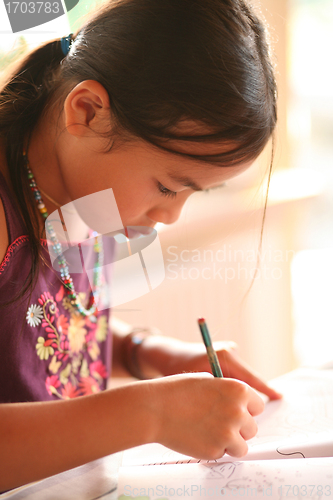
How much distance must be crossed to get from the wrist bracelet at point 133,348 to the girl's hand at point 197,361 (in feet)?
0.13

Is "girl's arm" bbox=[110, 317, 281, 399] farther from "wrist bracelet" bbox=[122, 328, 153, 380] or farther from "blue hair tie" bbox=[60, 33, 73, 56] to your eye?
"blue hair tie" bbox=[60, 33, 73, 56]

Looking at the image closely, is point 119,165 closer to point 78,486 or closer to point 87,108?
point 87,108

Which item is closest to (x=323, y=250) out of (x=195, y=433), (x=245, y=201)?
(x=245, y=201)

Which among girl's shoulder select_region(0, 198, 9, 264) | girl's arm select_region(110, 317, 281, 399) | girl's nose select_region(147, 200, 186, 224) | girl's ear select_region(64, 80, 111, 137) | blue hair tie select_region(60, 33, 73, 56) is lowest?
girl's arm select_region(110, 317, 281, 399)

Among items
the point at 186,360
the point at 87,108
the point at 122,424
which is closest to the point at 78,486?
the point at 122,424

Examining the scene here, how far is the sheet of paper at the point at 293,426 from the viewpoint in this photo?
12.5 inches

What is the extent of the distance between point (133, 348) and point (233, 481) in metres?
0.27

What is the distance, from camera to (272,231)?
1.27 feet

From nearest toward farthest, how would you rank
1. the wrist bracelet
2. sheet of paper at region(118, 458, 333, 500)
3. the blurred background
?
sheet of paper at region(118, 458, 333, 500), the blurred background, the wrist bracelet

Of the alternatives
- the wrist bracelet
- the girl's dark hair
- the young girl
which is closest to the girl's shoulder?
the young girl

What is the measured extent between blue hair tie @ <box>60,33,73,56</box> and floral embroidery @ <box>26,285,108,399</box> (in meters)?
0.22

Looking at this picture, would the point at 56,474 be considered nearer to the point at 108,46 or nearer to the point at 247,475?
the point at 247,475

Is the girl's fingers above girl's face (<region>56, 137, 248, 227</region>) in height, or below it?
below

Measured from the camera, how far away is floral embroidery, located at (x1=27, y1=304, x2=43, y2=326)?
38 cm
